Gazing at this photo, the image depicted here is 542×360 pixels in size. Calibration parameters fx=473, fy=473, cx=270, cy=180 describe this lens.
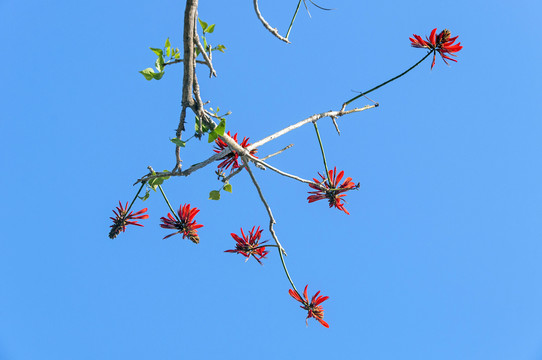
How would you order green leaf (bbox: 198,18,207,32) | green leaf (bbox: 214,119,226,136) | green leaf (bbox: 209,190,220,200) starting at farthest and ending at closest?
green leaf (bbox: 209,190,220,200) → green leaf (bbox: 198,18,207,32) → green leaf (bbox: 214,119,226,136)

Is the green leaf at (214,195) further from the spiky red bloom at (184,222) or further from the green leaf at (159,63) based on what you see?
the green leaf at (159,63)

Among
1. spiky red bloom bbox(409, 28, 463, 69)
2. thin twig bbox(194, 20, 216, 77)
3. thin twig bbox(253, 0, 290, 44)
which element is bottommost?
thin twig bbox(194, 20, 216, 77)

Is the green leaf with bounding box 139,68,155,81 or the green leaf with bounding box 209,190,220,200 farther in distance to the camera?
the green leaf with bounding box 209,190,220,200

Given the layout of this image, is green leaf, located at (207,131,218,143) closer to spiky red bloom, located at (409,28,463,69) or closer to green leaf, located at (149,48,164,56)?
green leaf, located at (149,48,164,56)

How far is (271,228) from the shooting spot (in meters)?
1.58

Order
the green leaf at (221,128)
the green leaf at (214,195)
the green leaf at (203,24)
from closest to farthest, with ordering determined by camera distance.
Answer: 1. the green leaf at (221,128)
2. the green leaf at (203,24)
3. the green leaf at (214,195)

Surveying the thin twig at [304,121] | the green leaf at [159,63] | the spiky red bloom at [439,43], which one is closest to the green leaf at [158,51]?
the green leaf at [159,63]

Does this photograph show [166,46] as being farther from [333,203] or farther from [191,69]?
[333,203]

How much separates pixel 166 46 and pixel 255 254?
0.81 m

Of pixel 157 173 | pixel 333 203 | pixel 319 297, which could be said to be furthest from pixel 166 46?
pixel 319 297

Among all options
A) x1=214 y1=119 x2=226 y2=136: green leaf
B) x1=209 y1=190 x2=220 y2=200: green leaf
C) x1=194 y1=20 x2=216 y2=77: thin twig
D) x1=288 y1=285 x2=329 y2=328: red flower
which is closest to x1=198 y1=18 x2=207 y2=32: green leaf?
x1=194 y1=20 x2=216 y2=77: thin twig

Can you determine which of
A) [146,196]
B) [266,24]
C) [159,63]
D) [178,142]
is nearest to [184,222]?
[146,196]

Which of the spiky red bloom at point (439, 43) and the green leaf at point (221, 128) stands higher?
the spiky red bloom at point (439, 43)

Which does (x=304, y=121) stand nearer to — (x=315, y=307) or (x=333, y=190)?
(x=333, y=190)
